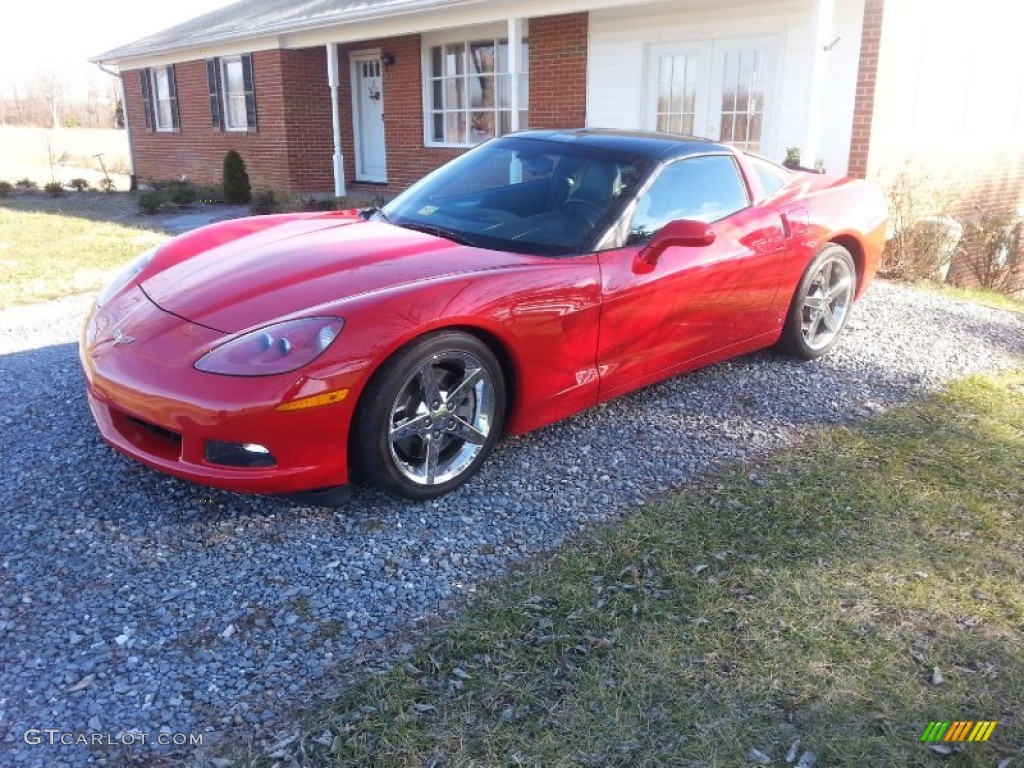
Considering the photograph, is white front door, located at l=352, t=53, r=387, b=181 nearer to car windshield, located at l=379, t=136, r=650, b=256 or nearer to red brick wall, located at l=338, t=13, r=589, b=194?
red brick wall, located at l=338, t=13, r=589, b=194

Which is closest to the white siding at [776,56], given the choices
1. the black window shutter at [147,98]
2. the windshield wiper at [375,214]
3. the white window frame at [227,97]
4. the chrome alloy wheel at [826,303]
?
the chrome alloy wheel at [826,303]

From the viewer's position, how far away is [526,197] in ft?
13.6

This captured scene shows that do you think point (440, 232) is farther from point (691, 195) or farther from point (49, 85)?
point (49, 85)

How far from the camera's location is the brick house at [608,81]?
9.34m

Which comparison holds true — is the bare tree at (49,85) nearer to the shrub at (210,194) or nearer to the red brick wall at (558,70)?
the shrub at (210,194)

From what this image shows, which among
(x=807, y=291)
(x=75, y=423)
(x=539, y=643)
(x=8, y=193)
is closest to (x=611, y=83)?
(x=807, y=291)

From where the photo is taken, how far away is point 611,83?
11320 mm

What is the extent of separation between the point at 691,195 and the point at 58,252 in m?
7.97

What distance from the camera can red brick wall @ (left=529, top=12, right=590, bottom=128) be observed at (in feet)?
38.0

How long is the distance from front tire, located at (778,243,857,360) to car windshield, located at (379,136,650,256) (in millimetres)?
1491

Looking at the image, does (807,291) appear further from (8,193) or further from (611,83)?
(8,193)

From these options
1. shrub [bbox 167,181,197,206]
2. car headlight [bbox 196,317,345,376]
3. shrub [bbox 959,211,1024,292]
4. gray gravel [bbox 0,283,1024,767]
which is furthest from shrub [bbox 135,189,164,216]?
car headlight [bbox 196,317,345,376]

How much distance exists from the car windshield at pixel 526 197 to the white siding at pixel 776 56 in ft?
17.7

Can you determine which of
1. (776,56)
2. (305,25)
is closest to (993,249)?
(776,56)
